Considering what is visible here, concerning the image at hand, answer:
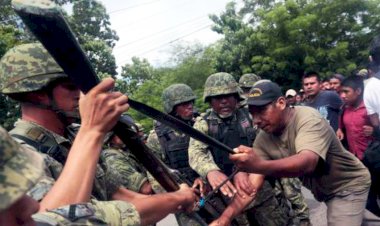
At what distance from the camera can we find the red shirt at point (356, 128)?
505cm

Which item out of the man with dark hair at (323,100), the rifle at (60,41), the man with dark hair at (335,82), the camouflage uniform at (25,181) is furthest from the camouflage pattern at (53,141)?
the man with dark hair at (335,82)

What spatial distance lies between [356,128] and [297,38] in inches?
785

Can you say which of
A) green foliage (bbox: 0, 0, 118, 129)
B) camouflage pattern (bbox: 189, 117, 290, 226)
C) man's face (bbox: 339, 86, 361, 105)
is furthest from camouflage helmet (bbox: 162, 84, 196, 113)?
green foliage (bbox: 0, 0, 118, 129)

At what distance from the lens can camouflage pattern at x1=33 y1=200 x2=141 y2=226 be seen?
1.31 metres

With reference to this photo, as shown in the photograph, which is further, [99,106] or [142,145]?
[142,145]

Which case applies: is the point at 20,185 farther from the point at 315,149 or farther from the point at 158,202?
the point at 315,149

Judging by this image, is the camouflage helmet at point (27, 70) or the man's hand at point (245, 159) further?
the man's hand at point (245, 159)

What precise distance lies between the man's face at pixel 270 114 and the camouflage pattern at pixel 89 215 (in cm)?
179

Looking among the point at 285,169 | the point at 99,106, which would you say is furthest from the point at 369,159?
the point at 99,106

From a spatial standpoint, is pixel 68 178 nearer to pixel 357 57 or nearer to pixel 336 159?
pixel 336 159

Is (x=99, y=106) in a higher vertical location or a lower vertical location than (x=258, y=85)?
higher

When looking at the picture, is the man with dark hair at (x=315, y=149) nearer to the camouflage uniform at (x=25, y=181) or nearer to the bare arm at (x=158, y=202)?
the bare arm at (x=158, y=202)

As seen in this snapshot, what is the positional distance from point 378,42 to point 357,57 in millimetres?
21241

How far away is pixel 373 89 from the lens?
13.5 feet
